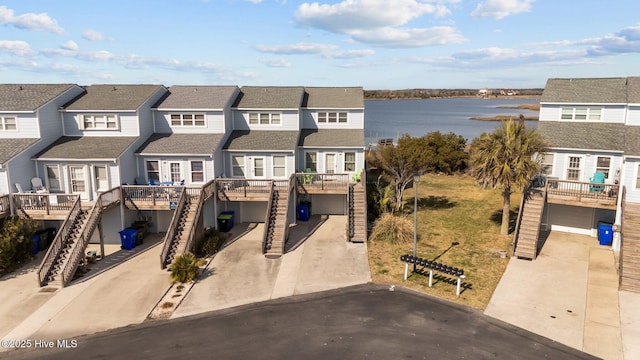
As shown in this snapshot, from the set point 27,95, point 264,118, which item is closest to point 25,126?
point 27,95

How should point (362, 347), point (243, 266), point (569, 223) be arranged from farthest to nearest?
point (569, 223) < point (243, 266) < point (362, 347)

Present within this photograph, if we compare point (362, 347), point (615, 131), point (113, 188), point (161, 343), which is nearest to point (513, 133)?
point (615, 131)

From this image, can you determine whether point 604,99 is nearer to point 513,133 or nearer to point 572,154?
point 572,154

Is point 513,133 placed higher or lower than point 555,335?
higher

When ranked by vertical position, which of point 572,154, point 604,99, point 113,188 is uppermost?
point 604,99

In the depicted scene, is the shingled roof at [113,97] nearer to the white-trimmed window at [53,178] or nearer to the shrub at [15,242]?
the white-trimmed window at [53,178]

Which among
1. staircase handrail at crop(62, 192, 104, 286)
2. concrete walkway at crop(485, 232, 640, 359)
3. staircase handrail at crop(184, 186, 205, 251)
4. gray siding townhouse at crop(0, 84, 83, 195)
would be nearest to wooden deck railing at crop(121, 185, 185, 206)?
staircase handrail at crop(184, 186, 205, 251)
